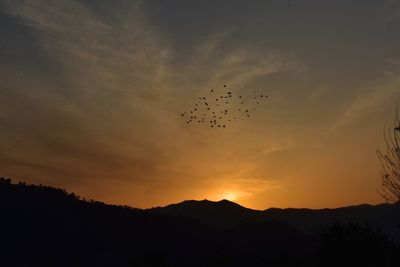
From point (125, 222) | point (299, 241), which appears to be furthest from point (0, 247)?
point (299, 241)

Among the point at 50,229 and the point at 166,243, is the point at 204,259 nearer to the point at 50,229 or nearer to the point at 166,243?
the point at 166,243

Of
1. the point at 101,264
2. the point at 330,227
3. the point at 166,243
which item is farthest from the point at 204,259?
the point at 330,227

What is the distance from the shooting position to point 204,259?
118 metres

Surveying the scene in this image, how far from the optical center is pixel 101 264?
360 ft

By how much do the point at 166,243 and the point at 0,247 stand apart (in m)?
39.7

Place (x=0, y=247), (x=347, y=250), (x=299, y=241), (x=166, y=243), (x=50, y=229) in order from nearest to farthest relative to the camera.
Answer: (x=347, y=250)
(x=0, y=247)
(x=50, y=229)
(x=166, y=243)
(x=299, y=241)

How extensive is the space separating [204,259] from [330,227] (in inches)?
2926

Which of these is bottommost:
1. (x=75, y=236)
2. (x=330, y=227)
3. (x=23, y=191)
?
(x=330, y=227)

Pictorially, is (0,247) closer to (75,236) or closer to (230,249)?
(75,236)

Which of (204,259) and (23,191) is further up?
(23,191)

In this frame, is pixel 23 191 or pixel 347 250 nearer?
pixel 347 250

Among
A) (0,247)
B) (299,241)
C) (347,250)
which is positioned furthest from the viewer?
(299,241)

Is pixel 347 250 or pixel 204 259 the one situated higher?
pixel 204 259

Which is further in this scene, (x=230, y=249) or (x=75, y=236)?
(x=230, y=249)
